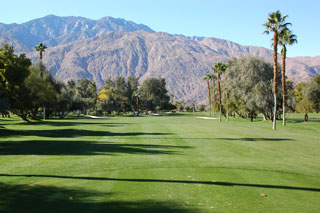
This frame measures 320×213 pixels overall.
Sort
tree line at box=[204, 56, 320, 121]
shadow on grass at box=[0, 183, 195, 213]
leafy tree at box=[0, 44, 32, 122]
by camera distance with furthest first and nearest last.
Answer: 1. tree line at box=[204, 56, 320, 121]
2. leafy tree at box=[0, 44, 32, 122]
3. shadow on grass at box=[0, 183, 195, 213]

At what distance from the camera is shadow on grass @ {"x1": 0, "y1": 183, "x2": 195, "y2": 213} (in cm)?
684

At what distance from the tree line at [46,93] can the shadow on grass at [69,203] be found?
22.8 metres

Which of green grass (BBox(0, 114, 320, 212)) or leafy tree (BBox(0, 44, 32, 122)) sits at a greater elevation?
leafy tree (BBox(0, 44, 32, 122))

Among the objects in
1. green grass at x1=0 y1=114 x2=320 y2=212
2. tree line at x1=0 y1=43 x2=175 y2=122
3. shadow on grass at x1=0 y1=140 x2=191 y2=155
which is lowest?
shadow on grass at x1=0 y1=140 x2=191 y2=155

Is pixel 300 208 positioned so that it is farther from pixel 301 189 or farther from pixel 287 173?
pixel 287 173

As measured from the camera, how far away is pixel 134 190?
844cm

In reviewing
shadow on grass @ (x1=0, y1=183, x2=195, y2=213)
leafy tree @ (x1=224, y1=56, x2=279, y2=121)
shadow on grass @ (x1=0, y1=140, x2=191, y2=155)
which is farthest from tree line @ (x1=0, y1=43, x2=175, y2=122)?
leafy tree @ (x1=224, y1=56, x2=279, y2=121)

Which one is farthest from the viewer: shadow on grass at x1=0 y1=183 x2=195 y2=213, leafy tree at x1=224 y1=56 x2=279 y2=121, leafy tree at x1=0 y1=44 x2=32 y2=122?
leafy tree at x1=224 y1=56 x2=279 y2=121

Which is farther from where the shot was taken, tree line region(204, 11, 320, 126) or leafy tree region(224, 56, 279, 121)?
leafy tree region(224, 56, 279, 121)

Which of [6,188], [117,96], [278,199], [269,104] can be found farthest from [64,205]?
[117,96]

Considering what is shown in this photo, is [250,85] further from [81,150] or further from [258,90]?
[81,150]

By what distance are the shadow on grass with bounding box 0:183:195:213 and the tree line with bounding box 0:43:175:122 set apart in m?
22.8

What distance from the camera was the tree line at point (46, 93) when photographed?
39.6m

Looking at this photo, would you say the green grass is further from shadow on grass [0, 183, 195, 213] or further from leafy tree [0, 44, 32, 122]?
leafy tree [0, 44, 32, 122]
